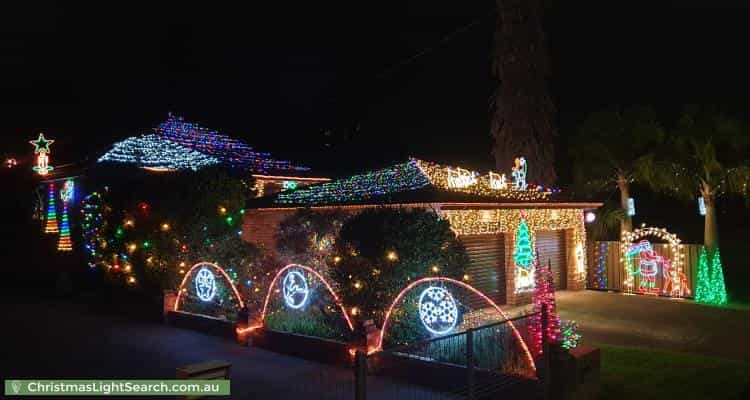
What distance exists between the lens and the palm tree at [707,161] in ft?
55.7

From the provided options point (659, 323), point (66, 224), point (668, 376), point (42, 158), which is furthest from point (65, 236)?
A: point (668, 376)

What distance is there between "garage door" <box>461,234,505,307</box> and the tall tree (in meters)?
6.02

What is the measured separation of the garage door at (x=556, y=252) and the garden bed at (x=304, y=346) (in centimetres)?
992

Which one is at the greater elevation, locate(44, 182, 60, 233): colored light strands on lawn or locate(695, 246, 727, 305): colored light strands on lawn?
locate(44, 182, 60, 233): colored light strands on lawn

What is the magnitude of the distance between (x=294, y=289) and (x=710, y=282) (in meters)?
11.4

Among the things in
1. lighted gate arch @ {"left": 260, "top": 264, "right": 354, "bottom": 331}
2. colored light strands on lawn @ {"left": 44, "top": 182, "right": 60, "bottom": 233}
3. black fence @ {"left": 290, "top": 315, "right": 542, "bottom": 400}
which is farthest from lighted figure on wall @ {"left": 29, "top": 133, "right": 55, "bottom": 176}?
black fence @ {"left": 290, "top": 315, "right": 542, "bottom": 400}

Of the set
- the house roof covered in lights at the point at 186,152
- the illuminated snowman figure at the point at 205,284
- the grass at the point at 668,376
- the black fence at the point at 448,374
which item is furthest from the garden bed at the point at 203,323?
the grass at the point at 668,376

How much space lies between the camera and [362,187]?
16.1 meters

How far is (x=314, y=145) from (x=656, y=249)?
22987mm

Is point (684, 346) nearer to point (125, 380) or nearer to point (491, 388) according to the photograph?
point (491, 388)

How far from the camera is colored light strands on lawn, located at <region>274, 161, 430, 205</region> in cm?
1499

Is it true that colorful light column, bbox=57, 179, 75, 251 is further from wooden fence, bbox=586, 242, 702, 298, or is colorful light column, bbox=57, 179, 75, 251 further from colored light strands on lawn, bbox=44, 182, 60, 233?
wooden fence, bbox=586, 242, 702, 298

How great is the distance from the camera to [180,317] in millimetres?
13516

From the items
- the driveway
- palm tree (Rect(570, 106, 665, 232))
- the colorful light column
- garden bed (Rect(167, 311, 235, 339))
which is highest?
palm tree (Rect(570, 106, 665, 232))
